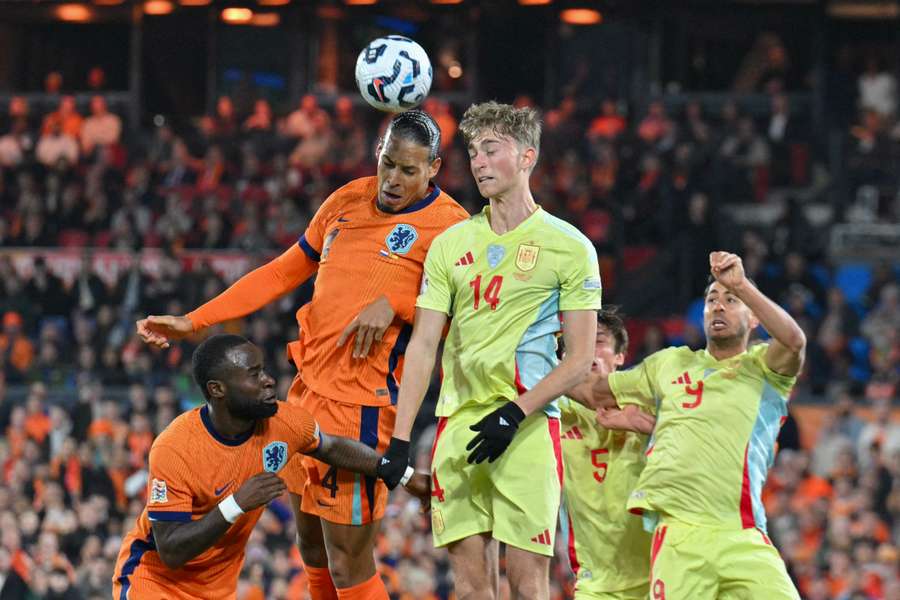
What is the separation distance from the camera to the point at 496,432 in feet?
18.9

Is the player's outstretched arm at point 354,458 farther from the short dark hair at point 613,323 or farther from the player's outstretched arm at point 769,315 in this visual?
the player's outstretched arm at point 769,315

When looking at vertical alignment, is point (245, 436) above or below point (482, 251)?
below

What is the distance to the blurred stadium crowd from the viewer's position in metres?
12.3

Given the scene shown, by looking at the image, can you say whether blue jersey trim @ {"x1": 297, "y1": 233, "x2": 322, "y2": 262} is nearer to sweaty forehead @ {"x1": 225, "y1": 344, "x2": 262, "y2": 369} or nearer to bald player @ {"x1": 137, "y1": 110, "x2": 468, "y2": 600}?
bald player @ {"x1": 137, "y1": 110, "x2": 468, "y2": 600}

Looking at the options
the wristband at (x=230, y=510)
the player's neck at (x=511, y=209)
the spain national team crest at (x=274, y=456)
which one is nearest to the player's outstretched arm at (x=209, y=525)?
the wristband at (x=230, y=510)

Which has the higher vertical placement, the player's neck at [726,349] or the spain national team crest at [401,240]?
the spain national team crest at [401,240]

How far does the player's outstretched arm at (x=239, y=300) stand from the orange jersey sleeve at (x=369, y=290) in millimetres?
248

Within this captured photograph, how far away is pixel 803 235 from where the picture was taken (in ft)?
55.9

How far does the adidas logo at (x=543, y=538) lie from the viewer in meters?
5.91

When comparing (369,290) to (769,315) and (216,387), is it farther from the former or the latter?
(769,315)

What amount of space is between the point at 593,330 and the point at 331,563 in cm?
156

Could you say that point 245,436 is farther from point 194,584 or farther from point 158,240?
point 158,240

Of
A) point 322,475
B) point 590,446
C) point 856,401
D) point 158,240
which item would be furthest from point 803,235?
point 322,475

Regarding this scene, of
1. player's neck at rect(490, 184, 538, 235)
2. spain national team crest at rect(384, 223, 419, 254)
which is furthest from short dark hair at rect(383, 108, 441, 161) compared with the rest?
player's neck at rect(490, 184, 538, 235)
